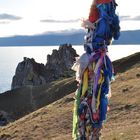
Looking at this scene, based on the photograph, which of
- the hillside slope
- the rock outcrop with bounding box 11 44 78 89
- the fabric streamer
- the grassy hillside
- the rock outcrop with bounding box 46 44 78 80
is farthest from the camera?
the rock outcrop with bounding box 46 44 78 80

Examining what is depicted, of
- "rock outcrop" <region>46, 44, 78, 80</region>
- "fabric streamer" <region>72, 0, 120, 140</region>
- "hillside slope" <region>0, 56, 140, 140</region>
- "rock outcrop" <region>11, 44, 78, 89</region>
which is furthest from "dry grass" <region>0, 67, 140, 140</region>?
"rock outcrop" <region>46, 44, 78, 80</region>

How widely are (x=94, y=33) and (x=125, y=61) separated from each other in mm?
76138

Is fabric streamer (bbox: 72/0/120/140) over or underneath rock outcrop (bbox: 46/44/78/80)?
over

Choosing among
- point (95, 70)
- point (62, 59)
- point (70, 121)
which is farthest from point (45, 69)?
point (95, 70)

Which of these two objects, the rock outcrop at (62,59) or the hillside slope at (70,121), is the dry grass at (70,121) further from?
the rock outcrop at (62,59)

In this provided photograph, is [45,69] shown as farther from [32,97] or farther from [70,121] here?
[70,121]

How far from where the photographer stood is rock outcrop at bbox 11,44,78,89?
405 ft

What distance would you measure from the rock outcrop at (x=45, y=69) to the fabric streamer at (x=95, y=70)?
349ft

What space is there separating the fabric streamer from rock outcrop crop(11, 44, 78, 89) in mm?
106433

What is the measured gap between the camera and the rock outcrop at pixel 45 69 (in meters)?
124

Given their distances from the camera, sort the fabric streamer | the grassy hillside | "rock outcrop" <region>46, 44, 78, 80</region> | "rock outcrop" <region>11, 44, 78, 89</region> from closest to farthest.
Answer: the fabric streamer
the grassy hillside
"rock outcrop" <region>11, 44, 78, 89</region>
"rock outcrop" <region>46, 44, 78, 80</region>

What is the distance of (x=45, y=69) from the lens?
417 ft

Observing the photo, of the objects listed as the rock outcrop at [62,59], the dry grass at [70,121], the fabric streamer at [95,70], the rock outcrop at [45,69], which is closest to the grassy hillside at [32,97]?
the rock outcrop at [45,69]

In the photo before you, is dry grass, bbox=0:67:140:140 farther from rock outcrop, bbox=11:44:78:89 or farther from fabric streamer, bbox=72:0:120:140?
rock outcrop, bbox=11:44:78:89
